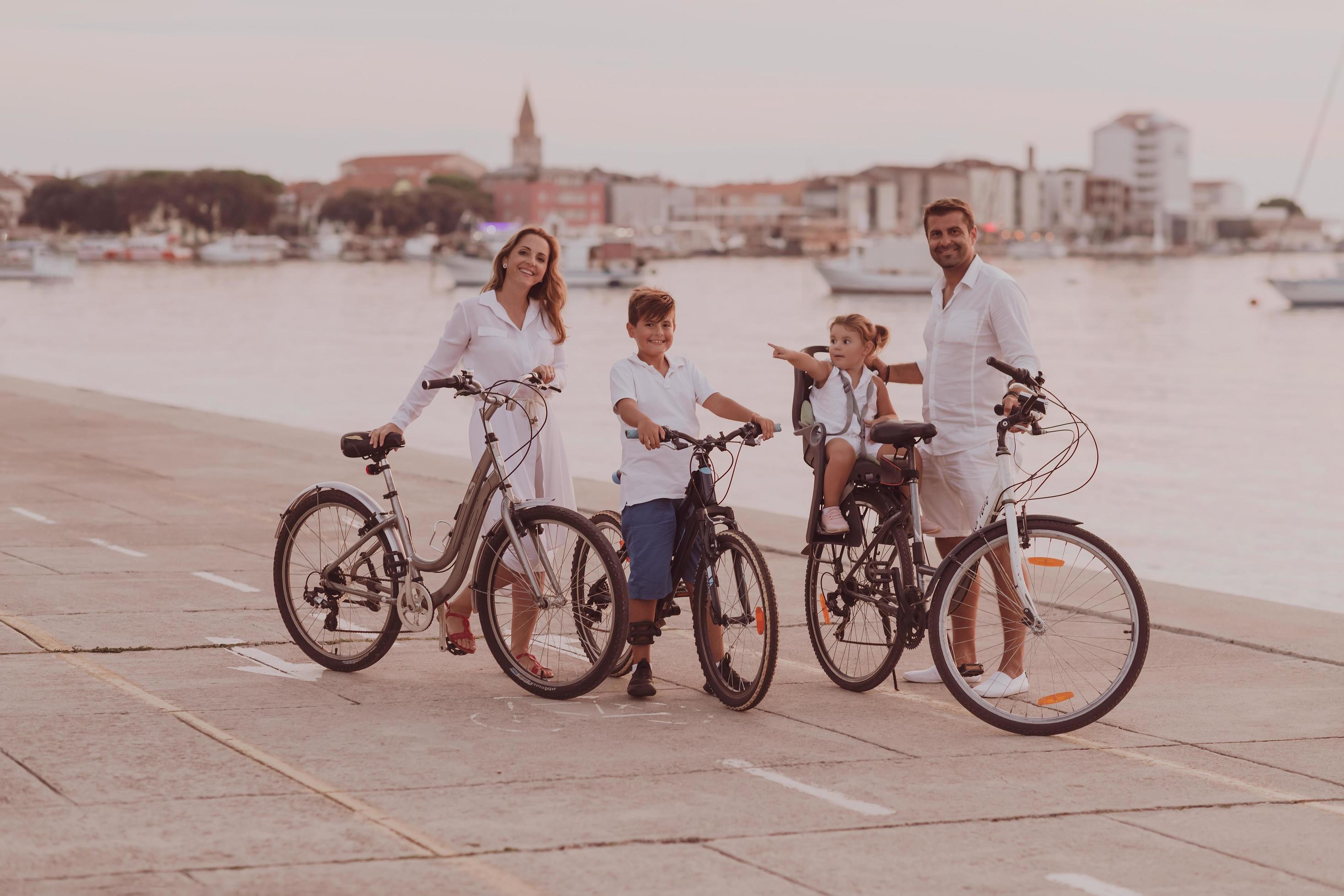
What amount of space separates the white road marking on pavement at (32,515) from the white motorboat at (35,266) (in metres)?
111

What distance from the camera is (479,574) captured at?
6.70 meters

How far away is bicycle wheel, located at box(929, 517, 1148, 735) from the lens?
6055 mm

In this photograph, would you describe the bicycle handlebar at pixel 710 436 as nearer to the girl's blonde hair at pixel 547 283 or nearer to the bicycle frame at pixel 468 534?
the bicycle frame at pixel 468 534

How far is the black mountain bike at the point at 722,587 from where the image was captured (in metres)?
6.22

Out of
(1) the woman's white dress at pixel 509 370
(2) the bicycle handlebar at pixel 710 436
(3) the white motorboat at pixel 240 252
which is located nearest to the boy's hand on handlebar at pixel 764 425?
(2) the bicycle handlebar at pixel 710 436

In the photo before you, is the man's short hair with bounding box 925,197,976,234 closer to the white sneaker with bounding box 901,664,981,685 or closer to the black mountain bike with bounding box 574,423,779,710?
the black mountain bike with bounding box 574,423,779,710

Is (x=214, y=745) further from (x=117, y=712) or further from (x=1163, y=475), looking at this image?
(x=1163, y=475)

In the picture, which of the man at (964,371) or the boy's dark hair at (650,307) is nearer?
the boy's dark hair at (650,307)

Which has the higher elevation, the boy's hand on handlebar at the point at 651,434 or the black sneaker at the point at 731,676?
the boy's hand on handlebar at the point at 651,434

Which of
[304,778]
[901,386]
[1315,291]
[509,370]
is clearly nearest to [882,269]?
[1315,291]

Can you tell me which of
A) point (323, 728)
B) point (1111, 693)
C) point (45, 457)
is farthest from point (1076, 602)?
point (45, 457)

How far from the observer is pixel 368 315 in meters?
78.4

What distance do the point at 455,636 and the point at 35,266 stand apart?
119 metres

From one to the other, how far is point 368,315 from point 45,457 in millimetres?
64132
